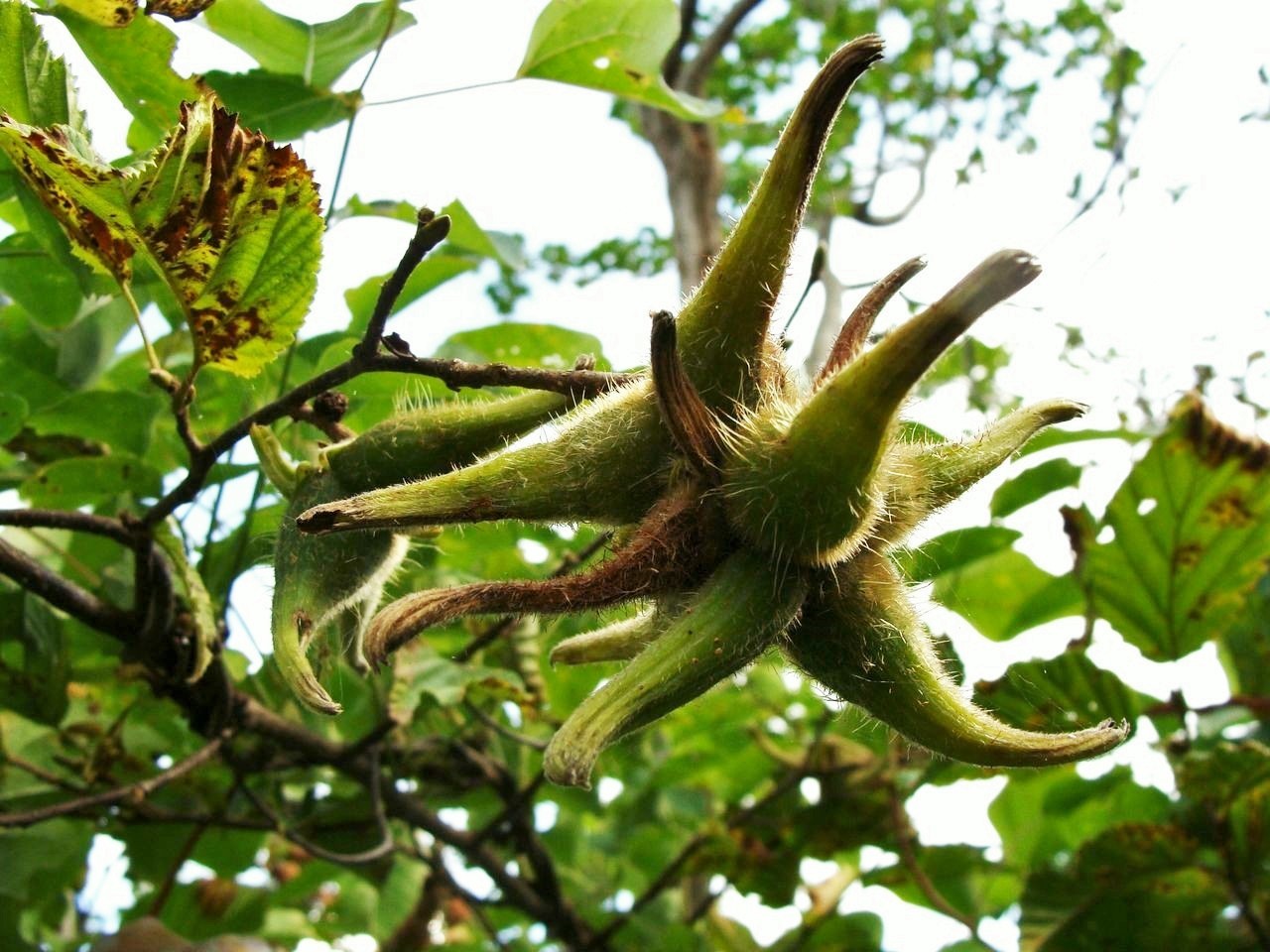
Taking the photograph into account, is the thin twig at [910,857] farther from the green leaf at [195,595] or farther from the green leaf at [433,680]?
the green leaf at [195,595]

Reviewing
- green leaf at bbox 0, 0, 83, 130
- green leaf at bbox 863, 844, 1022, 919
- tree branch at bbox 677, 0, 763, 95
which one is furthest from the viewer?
tree branch at bbox 677, 0, 763, 95

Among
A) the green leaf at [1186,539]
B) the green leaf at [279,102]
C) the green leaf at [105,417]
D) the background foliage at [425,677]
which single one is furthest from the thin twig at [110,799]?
the green leaf at [1186,539]

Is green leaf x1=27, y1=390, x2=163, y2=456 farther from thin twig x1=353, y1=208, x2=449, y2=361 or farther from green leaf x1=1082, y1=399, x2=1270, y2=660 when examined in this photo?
green leaf x1=1082, y1=399, x2=1270, y2=660

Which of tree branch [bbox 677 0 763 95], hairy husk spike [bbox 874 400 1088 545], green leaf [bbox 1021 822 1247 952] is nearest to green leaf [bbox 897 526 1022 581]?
green leaf [bbox 1021 822 1247 952]

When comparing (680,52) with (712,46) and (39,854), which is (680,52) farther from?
(39,854)

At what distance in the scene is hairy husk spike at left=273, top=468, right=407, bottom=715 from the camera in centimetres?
134

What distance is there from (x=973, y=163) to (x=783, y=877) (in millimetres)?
2582

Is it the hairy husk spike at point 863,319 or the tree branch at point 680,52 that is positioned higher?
the tree branch at point 680,52

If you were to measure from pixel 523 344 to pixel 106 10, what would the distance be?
0.94 meters

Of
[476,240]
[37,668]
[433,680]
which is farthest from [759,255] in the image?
[37,668]

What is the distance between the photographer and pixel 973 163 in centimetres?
403

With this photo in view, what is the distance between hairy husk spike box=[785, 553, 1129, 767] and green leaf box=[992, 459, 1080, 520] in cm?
129

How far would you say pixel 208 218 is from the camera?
1.27m

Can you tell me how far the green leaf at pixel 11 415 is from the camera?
70.9 inches
